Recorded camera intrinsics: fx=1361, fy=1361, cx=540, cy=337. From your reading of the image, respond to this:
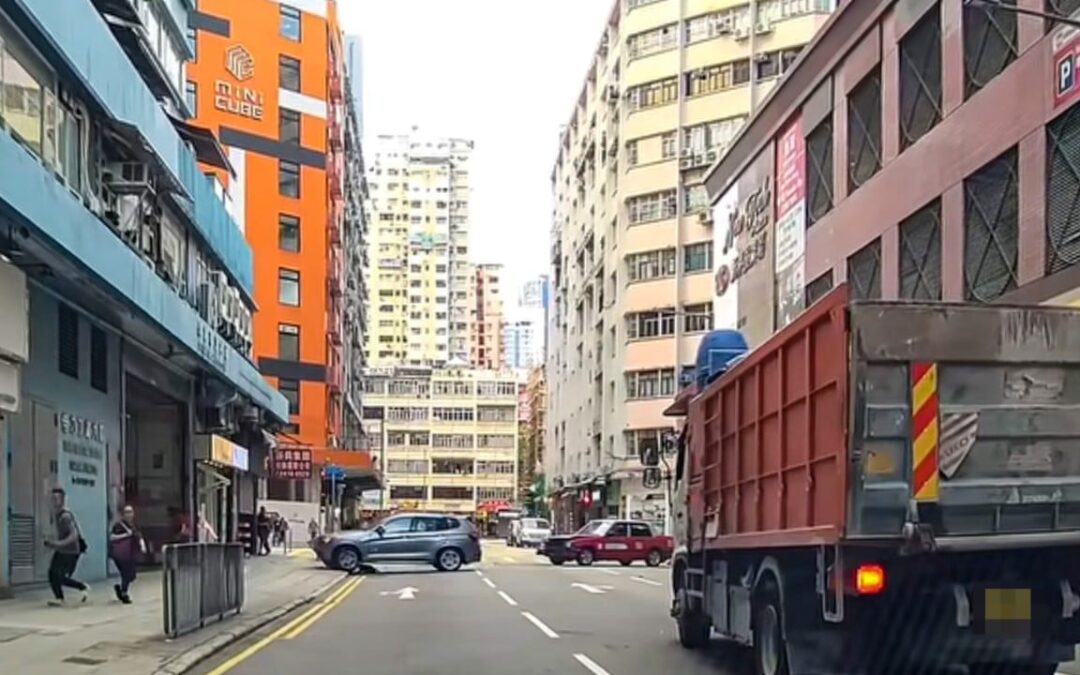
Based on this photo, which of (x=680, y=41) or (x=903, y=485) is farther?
(x=680, y=41)

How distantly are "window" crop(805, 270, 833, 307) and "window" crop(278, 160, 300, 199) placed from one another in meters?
36.5

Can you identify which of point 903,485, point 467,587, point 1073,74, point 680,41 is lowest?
point 467,587

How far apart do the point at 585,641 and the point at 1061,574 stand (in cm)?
779

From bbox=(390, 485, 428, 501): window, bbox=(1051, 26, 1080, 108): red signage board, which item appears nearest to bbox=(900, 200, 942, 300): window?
bbox=(1051, 26, 1080, 108): red signage board

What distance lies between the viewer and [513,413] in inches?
5743

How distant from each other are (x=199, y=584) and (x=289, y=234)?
169 feet

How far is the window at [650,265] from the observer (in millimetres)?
70062

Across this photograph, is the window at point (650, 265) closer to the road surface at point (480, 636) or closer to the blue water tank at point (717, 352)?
the road surface at point (480, 636)

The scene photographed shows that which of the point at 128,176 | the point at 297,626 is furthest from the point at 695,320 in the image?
the point at 297,626

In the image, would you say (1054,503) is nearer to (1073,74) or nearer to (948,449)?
(948,449)

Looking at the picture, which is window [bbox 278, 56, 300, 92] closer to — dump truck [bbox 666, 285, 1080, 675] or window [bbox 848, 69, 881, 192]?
window [bbox 848, 69, 881, 192]

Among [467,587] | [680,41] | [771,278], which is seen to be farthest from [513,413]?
[467,587]

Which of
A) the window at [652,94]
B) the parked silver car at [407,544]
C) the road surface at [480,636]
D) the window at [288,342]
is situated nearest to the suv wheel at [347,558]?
the parked silver car at [407,544]

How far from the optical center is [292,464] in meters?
51.5
